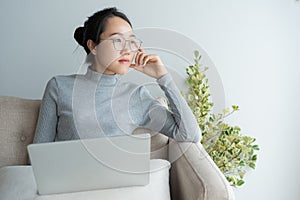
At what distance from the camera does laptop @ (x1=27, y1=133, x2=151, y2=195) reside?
0.98 metres

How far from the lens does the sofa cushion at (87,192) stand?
3.49ft

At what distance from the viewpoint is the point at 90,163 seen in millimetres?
1011

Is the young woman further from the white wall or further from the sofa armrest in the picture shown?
the white wall

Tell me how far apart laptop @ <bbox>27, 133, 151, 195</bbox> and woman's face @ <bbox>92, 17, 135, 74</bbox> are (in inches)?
16.8

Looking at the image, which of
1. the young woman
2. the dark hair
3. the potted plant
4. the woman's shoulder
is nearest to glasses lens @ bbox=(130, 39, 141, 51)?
the young woman

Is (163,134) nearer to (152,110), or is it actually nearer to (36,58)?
(152,110)

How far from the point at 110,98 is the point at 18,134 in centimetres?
39

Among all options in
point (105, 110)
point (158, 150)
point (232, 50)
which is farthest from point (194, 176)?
point (232, 50)

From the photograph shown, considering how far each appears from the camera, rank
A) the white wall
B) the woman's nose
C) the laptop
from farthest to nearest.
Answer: the white wall
the woman's nose
the laptop

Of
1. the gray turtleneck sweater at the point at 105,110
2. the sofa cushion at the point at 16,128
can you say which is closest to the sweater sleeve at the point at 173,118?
the gray turtleneck sweater at the point at 105,110

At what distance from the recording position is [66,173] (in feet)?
3.35

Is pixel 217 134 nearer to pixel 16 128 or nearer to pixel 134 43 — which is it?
pixel 134 43

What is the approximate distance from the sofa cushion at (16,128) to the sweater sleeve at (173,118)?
17.8 inches

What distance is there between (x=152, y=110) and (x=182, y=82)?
0.42 metres
